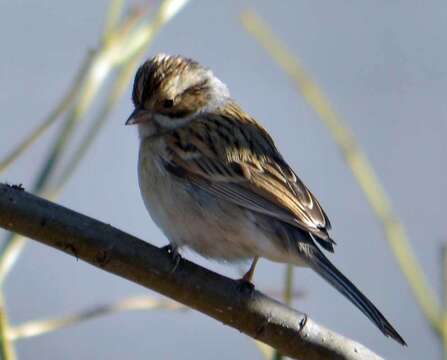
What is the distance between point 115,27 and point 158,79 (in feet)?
2.77

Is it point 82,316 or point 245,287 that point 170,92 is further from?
point 245,287

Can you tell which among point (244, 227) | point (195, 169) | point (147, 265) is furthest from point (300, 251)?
point (147, 265)

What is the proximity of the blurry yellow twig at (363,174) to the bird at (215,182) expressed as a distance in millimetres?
354

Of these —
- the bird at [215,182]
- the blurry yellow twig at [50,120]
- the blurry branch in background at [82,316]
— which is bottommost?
the blurry branch in background at [82,316]

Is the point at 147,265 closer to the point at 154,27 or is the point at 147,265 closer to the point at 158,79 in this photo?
the point at 154,27

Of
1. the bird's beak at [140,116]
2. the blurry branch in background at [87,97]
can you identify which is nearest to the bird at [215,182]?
the bird's beak at [140,116]

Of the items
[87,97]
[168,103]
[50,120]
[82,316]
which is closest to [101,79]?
[87,97]

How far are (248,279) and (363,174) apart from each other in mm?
594

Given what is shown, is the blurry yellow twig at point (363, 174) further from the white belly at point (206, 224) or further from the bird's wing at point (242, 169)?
the white belly at point (206, 224)

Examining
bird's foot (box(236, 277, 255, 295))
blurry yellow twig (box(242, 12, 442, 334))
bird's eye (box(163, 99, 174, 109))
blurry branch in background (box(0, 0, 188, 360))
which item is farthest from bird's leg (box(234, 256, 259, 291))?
bird's eye (box(163, 99, 174, 109))

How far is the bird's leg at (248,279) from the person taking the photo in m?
3.23

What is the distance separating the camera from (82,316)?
354 centimetres

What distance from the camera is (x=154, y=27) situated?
378cm

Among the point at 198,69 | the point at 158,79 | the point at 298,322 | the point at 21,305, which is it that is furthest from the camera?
the point at 21,305
